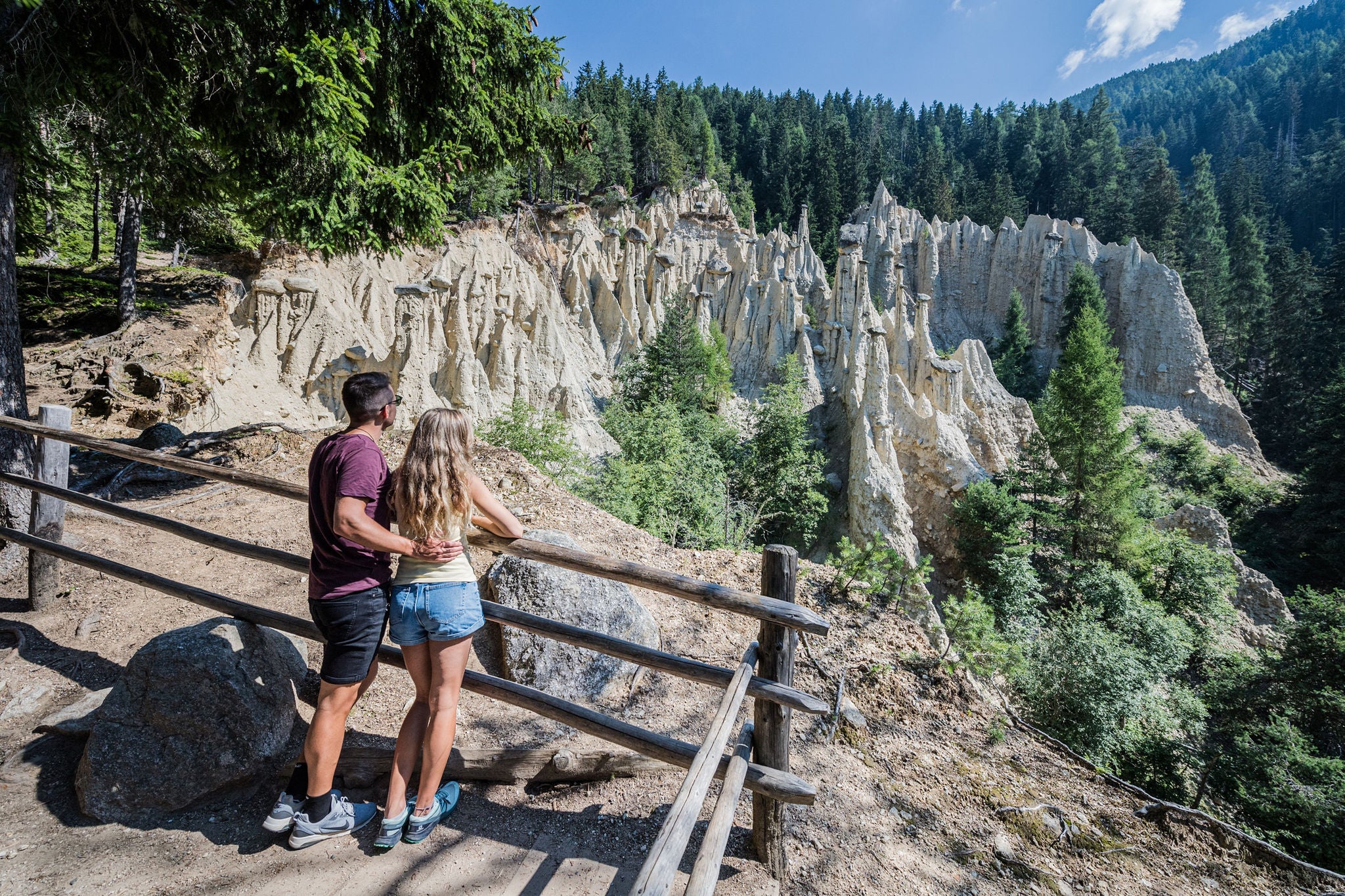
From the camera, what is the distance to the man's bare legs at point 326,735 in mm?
2465

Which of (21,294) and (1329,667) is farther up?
(21,294)

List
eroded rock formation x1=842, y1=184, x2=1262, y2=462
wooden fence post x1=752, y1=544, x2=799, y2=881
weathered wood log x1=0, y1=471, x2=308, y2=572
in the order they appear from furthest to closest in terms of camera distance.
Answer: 1. eroded rock formation x1=842, y1=184, x2=1262, y2=462
2. weathered wood log x1=0, y1=471, x2=308, y2=572
3. wooden fence post x1=752, y1=544, x2=799, y2=881

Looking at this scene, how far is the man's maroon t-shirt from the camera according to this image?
2.36 metres

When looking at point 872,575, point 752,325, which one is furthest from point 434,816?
point 752,325

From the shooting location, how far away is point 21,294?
1248 cm

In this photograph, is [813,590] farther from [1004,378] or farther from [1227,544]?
[1004,378]

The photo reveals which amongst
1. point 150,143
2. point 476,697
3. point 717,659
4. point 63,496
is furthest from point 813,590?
point 150,143

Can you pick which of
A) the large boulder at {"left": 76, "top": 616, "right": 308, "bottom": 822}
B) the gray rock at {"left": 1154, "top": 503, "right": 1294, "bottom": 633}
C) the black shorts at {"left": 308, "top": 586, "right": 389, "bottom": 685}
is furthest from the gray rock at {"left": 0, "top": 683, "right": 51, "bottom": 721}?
the gray rock at {"left": 1154, "top": 503, "right": 1294, "bottom": 633}

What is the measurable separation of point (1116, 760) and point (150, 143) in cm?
1400

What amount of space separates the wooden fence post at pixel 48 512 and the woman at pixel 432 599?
4066 millimetres

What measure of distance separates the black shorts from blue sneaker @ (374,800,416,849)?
665 millimetres

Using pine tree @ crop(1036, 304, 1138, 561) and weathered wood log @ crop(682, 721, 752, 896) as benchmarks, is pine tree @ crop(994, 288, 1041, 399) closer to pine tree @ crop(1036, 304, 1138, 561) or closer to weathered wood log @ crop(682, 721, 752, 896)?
pine tree @ crop(1036, 304, 1138, 561)

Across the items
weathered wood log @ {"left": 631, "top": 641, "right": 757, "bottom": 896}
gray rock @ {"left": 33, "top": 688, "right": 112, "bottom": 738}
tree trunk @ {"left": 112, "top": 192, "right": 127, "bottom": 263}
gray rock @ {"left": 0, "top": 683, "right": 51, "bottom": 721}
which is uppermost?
tree trunk @ {"left": 112, "top": 192, "right": 127, "bottom": 263}

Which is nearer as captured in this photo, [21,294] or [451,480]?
[451,480]
